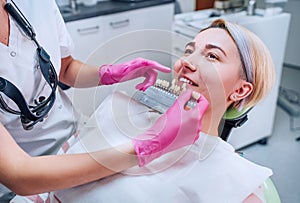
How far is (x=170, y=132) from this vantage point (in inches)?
29.7

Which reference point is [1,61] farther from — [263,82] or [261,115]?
[261,115]

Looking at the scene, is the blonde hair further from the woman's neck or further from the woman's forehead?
the woman's neck

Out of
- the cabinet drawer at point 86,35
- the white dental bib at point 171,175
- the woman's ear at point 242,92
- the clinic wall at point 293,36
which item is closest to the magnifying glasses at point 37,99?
the white dental bib at point 171,175

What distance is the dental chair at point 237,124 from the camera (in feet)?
3.45

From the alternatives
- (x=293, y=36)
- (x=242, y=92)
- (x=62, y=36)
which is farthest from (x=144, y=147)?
(x=293, y=36)

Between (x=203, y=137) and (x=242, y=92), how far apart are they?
20cm

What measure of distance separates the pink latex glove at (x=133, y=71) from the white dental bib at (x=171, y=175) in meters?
0.10

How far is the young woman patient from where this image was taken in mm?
861

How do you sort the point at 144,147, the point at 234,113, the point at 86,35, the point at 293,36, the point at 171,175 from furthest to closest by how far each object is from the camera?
the point at 293,36 < the point at 86,35 < the point at 234,113 < the point at 171,175 < the point at 144,147

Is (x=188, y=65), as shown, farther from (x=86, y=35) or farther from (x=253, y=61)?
(x=86, y=35)

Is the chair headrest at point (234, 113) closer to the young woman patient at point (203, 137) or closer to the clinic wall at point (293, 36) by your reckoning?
the young woman patient at point (203, 137)

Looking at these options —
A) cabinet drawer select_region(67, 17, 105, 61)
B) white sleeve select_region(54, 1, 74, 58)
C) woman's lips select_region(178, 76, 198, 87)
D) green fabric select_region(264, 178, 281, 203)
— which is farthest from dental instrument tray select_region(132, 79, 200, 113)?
cabinet drawer select_region(67, 17, 105, 61)

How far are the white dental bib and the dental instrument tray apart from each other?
3 cm

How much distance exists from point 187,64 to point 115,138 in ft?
0.96
